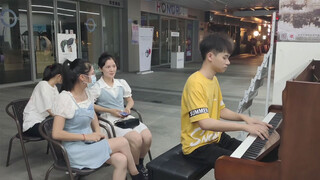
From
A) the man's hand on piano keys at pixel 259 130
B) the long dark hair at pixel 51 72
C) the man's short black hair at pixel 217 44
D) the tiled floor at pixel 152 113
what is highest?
the man's short black hair at pixel 217 44

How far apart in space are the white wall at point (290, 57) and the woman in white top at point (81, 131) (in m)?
1.77

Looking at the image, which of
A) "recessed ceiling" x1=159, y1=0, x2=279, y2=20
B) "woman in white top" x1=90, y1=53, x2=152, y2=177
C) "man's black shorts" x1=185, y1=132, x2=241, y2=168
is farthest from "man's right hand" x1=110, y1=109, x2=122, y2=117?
"recessed ceiling" x1=159, y1=0, x2=279, y2=20

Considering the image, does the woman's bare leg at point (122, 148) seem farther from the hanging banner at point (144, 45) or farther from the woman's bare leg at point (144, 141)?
the hanging banner at point (144, 45)

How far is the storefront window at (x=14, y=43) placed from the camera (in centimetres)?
722

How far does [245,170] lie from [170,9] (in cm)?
1262

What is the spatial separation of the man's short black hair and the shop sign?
1092 centimetres

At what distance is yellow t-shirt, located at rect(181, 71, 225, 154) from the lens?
1.75 metres

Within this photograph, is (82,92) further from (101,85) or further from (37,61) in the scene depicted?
(37,61)

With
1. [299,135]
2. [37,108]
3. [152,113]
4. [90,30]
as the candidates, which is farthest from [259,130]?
[90,30]

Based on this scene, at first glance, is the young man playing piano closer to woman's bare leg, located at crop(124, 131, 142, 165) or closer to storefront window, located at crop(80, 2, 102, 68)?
woman's bare leg, located at crop(124, 131, 142, 165)

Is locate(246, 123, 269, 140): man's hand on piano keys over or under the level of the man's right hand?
over

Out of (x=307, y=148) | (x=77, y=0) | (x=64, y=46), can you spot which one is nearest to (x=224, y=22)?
(x=77, y=0)

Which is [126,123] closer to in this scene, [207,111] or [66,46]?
[207,111]

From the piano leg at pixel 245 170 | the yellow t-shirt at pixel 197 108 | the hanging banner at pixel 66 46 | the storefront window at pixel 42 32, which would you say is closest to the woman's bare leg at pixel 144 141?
the yellow t-shirt at pixel 197 108
